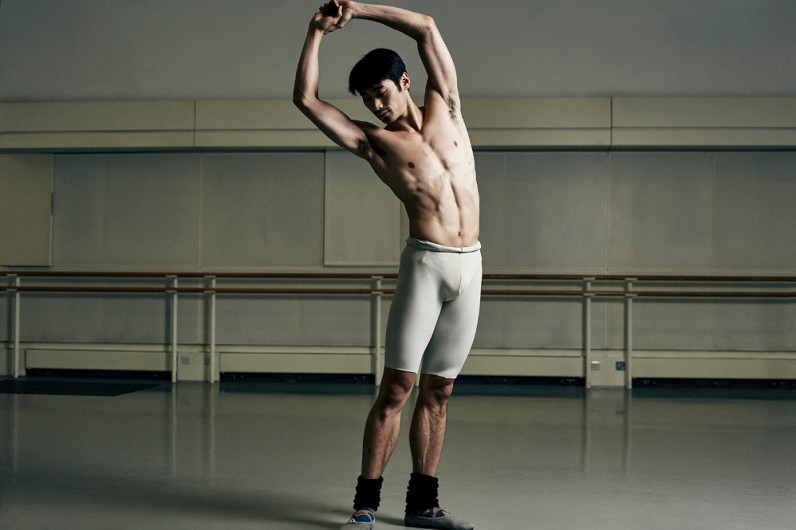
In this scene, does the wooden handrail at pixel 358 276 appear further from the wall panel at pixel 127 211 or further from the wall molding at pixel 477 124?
the wall molding at pixel 477 124

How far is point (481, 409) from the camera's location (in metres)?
4.62

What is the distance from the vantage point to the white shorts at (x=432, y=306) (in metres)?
2.18

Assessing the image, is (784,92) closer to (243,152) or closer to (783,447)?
(783,447)

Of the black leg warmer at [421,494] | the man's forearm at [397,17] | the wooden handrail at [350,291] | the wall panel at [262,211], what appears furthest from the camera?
the wall panel at [262,211]

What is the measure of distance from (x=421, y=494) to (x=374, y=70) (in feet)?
4.21

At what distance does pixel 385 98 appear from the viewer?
2.19m

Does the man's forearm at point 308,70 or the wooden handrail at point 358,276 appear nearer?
the man's forearm at point 308,70

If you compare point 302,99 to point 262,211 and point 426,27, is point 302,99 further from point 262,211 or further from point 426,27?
point 262,211

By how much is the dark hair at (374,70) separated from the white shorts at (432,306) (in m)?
0.48

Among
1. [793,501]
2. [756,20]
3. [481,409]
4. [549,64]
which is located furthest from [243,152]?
[793,501]

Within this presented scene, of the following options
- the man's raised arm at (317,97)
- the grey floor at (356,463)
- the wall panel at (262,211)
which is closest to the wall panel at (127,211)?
the wall panel at (262,211)

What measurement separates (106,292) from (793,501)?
548 centimetres

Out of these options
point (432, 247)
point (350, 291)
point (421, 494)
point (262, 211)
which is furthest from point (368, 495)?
point (262, 211)

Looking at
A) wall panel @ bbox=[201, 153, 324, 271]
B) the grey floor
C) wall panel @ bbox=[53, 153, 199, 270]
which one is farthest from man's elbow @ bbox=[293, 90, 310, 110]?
wall panel @ bbox=[53, 153, 199, 270]
